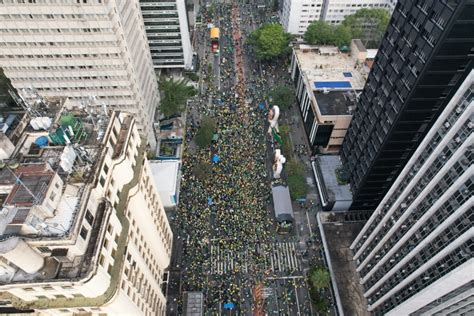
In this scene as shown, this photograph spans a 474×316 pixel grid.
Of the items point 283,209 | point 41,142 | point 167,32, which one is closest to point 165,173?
point 283,209

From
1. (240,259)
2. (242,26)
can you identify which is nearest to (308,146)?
(240,259)

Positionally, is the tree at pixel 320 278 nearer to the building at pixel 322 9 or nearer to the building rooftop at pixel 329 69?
the building rooftop at pixel 329 69

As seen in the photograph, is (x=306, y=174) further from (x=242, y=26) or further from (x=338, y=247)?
(x=242, y=26)

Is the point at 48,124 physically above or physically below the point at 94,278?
above

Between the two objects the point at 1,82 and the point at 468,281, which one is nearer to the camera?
the point at 468,281

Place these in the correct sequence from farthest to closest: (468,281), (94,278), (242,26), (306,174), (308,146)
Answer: (242,26), (308,146), (306,174), (468,281), (94,278)

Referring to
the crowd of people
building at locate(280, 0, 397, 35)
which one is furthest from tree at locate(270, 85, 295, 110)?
building at locate(280, 0, 397, 35)

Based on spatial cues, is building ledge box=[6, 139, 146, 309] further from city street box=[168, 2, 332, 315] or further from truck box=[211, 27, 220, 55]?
truck box=[211, 27, 220, 55]
